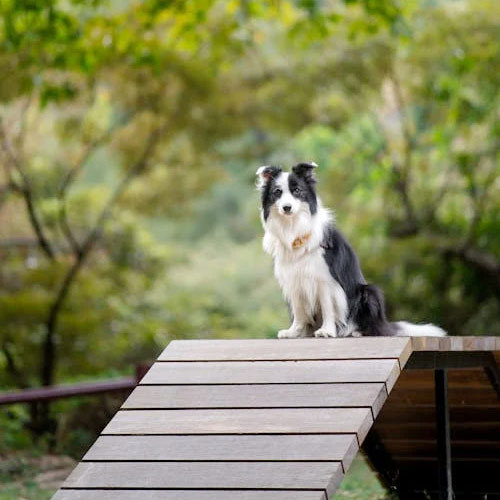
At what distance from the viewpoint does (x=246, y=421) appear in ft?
12.1

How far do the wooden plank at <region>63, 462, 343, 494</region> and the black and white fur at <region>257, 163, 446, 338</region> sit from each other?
1122 mm

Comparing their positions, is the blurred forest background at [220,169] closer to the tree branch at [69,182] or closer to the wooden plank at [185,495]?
the tree branch at [69,182]

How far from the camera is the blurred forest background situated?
11109 millimetres

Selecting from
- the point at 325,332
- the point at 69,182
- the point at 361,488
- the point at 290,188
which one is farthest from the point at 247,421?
the point at 69,182

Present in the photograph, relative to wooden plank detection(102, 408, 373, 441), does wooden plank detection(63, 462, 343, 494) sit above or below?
below

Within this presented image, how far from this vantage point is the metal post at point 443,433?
4492 millimetres

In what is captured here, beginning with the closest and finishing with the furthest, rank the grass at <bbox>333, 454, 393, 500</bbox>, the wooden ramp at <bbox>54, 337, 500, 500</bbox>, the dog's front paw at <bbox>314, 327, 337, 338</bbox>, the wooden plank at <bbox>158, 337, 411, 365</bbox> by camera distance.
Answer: the wooden ramp at <bbox>54, 337, 500, 500</bbox> < the wooden plank at <bbox>158, 337, 411, 365</bbox> < the dog's front paw at <bbox>314, 327, 337, 338</bbox> < the grass at <bbox>333, 454, 393, 500</bbox>

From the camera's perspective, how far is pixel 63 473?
23.3ft

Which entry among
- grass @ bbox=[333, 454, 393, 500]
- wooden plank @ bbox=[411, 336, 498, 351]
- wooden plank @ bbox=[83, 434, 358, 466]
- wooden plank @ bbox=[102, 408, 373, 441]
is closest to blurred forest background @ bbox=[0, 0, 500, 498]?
grass @ bbox=[333, 454, 393, 500]

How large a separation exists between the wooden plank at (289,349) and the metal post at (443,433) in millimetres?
645

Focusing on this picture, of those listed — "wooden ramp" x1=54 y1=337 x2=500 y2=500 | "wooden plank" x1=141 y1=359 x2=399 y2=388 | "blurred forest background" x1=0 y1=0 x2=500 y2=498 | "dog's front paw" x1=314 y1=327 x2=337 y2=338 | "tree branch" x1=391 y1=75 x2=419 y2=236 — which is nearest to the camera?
"wooden ramp" x1=54 y1=337 x2=500 y2=500

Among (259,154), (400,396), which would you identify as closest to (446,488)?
(400,396)

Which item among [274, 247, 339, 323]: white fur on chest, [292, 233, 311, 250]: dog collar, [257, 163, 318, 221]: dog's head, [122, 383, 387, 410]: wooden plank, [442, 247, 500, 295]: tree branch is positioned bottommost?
[442, 247, 500, 295]: tree branch

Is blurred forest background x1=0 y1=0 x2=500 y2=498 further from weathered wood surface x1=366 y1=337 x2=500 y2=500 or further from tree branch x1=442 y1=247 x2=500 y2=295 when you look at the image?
weathered wood surface x1=366 y1=337 x2=500 y2=500
